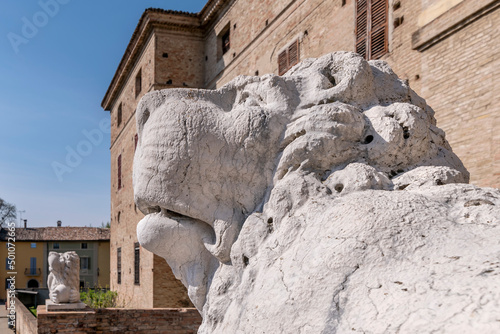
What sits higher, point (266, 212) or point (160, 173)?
point (160, 173)

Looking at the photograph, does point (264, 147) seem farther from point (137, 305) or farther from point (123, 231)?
point (123, 231)

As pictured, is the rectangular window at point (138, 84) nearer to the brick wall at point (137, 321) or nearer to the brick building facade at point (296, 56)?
the brick building facade at point (296, 56)

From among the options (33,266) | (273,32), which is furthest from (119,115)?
(33,266)

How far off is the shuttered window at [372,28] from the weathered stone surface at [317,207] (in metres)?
6.54

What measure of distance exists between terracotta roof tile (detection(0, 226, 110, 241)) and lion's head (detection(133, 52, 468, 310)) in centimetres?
3805

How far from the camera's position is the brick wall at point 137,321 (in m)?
9.15

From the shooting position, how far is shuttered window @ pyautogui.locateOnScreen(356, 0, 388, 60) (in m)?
8.41

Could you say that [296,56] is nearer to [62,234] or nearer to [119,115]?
[119,115]

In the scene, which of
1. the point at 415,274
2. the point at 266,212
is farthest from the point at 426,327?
the point at 266,212

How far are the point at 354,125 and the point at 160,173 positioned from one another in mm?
785

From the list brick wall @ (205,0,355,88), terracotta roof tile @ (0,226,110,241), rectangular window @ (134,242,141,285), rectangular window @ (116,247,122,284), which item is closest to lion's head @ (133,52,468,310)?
brick wall @ (205,0,355,88)

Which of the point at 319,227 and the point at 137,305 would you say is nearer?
the point at 319,227

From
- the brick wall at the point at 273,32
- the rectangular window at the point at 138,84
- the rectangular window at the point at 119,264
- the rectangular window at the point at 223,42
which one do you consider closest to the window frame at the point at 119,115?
the rectangular window at the point at 138,84

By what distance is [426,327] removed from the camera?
1.12 meters
